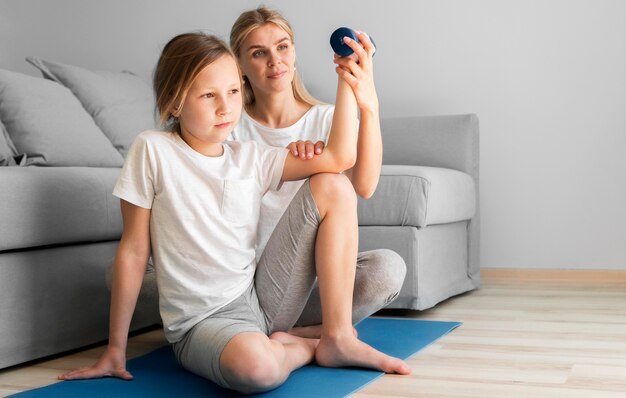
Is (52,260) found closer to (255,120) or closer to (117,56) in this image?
(255,120)

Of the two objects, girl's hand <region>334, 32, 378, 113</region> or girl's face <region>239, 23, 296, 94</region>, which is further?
girl's face <region>239, 23, 296, 94</region>

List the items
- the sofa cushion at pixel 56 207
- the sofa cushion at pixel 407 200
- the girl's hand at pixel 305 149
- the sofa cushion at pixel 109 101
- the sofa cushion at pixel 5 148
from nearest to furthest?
the girl's hand at pixel 305 149
the sofa cushion at pixel 56 207
the sofa cushion at pixel 5 148
the sofa cushion at pixel 407 200
the sofa cushion at pixel 109 101

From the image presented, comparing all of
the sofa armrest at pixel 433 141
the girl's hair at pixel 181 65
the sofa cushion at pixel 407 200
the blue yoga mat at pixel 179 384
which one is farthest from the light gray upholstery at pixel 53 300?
the sofa armrest at pixel 433 141

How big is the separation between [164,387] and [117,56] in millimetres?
2488

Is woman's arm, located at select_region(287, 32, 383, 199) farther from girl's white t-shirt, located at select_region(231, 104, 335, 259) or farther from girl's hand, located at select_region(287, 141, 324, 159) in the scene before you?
girl's white t-shirt, located at select_region(231, 104, 335, 259)

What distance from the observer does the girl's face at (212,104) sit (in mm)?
1611

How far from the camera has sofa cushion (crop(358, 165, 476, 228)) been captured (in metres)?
2.41

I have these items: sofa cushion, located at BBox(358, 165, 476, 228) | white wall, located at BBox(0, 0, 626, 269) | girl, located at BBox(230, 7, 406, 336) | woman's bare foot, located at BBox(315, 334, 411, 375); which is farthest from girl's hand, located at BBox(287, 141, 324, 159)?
white wall, located at BBox(0, 0, 626, 269)

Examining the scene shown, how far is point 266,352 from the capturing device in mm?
1484

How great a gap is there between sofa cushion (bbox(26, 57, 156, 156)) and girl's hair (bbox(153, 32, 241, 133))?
3.81ft

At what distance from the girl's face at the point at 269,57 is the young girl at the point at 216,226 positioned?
20 cm

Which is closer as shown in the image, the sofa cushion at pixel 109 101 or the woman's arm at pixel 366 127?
the woman's arm at pixel 366 127

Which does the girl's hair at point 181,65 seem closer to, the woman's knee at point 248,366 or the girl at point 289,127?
the girl at point 289,127

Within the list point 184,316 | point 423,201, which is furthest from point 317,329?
point 423,201
